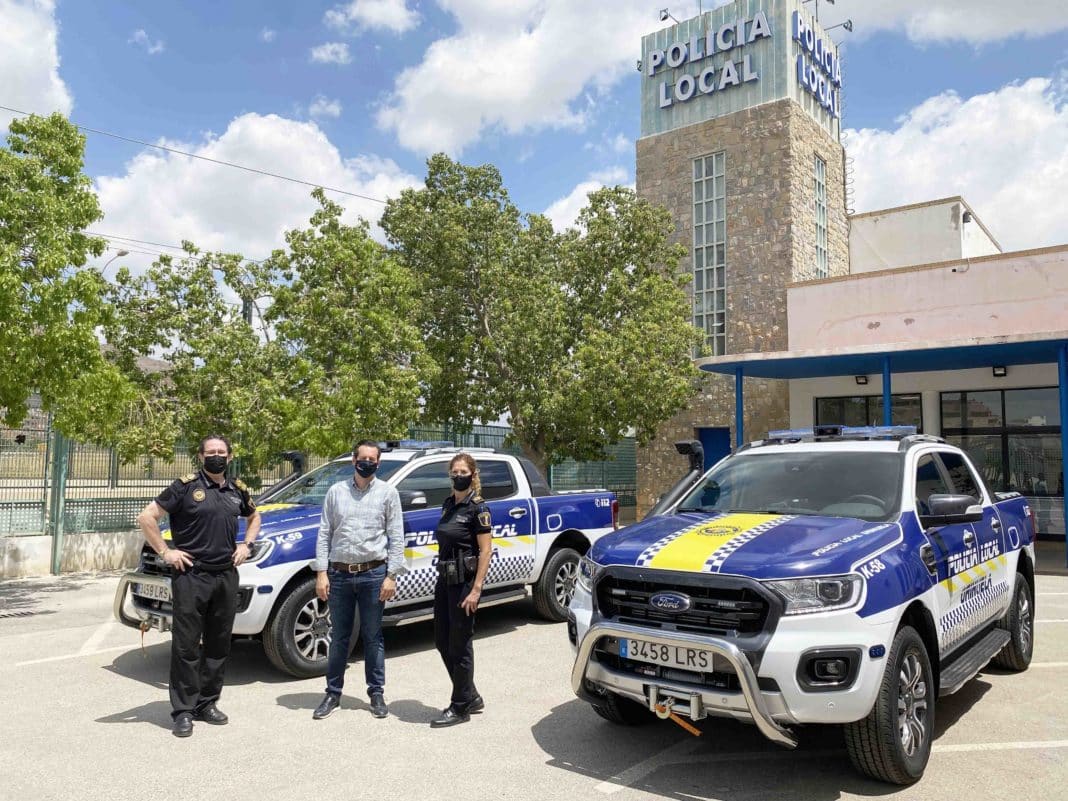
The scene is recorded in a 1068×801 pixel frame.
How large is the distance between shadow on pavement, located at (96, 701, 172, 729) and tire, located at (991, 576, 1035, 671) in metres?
6.13

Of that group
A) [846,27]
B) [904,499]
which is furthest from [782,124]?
[904,499]

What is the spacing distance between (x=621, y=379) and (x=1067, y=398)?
809 centimetres

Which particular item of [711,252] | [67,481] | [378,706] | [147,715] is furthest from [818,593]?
[711,252]

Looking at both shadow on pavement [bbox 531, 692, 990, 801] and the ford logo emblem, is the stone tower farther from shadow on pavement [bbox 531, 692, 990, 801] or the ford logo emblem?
the ford logo emblem

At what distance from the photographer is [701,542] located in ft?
16.0

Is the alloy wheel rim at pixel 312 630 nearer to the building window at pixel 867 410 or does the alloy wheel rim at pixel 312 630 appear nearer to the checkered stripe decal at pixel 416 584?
the checkered stripe decal at pixel 416 584

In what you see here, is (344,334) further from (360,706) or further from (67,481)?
(360,706)

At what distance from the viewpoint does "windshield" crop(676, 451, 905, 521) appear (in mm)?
5402

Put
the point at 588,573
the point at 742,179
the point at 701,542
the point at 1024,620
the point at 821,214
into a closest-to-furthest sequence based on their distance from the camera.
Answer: the point at 701,542, the point at 588,573, the point at 1024,620, the point at 742,179, the point at 821,214

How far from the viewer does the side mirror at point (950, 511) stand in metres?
5.05

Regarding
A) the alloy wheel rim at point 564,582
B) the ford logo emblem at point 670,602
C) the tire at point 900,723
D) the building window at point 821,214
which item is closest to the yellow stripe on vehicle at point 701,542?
the ford logo emblem at point 670,602

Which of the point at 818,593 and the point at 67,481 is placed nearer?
the point at 818,593

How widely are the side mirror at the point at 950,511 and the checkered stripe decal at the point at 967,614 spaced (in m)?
0.57

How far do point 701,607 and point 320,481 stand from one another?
502 cm
